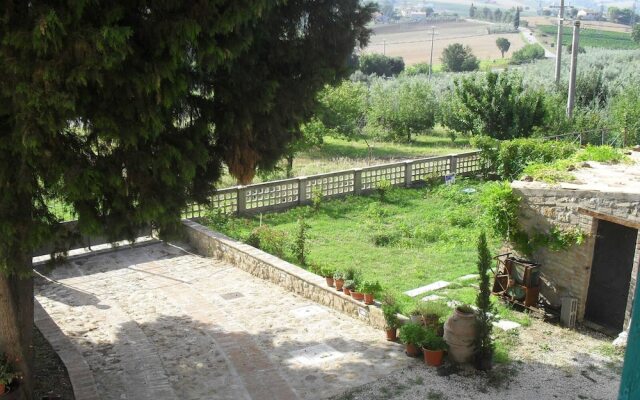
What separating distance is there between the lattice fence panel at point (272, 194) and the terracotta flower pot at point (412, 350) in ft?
27.7

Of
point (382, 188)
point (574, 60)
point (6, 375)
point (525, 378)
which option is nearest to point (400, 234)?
A: point (382, 188)

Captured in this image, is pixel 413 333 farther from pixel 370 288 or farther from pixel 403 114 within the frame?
pixel 403 114

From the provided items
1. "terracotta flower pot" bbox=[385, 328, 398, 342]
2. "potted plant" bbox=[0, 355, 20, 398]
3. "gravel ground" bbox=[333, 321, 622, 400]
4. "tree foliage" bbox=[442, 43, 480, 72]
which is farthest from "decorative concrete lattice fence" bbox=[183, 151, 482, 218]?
"tree foliage" bbox=[442, 43, 480, 72]

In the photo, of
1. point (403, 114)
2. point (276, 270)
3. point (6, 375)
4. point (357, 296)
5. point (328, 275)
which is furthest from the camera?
point (403, 114)

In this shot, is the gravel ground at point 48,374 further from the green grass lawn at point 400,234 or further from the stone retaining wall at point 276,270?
the green grass lawn at point 400,234

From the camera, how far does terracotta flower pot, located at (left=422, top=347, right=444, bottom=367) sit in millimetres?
8945

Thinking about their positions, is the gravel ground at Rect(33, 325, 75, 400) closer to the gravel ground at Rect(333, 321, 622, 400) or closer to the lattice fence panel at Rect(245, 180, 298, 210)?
the gravel ground at Rect(333, 321, 622, 400)

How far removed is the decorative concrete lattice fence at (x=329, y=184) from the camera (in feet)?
55.1

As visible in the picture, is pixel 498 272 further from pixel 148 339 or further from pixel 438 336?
pixel 148 339

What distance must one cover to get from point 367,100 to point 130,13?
1222 inches

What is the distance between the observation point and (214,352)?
9.61 m

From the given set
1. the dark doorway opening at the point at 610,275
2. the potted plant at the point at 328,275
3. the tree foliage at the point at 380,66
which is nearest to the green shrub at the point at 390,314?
the potted plant at the point at 328,275

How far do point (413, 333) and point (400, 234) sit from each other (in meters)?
6.26

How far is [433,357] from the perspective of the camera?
353 inches
